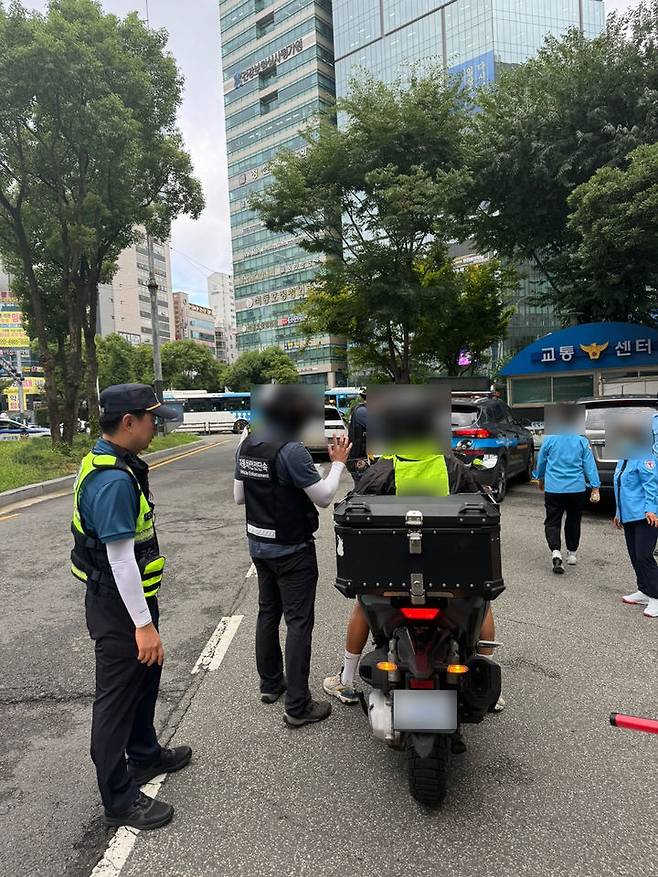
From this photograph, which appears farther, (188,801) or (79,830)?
(188,801)

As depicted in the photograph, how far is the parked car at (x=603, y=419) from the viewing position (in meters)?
8.22

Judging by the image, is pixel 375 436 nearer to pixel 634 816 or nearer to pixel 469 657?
pixel 469 657

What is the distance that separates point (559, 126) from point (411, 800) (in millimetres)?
16725

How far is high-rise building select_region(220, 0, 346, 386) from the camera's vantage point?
76.0 metres

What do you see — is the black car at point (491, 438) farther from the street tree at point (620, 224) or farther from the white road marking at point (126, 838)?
the white road marking at point (126, 838)

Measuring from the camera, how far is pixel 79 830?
244 cm

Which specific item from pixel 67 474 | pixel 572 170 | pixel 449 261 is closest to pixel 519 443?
pixel 572 170

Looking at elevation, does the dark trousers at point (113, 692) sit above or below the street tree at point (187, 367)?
below

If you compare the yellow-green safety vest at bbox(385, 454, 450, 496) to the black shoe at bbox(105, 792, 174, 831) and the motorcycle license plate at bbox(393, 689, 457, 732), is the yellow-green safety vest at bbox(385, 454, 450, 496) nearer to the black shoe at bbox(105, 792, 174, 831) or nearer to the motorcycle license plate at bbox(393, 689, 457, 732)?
the motorcycle license plate at bbox(393, 689, 457, 732)

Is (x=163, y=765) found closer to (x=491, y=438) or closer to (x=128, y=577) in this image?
(x=128, y=577)

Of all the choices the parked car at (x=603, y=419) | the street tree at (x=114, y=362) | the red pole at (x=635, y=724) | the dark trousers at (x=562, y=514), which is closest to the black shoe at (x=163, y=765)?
the red pole at (x=635, y=724)

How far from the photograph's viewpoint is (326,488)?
3.03 meters

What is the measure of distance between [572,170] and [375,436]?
A: 14.9 metres

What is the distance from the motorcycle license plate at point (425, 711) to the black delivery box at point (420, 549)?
44cm
